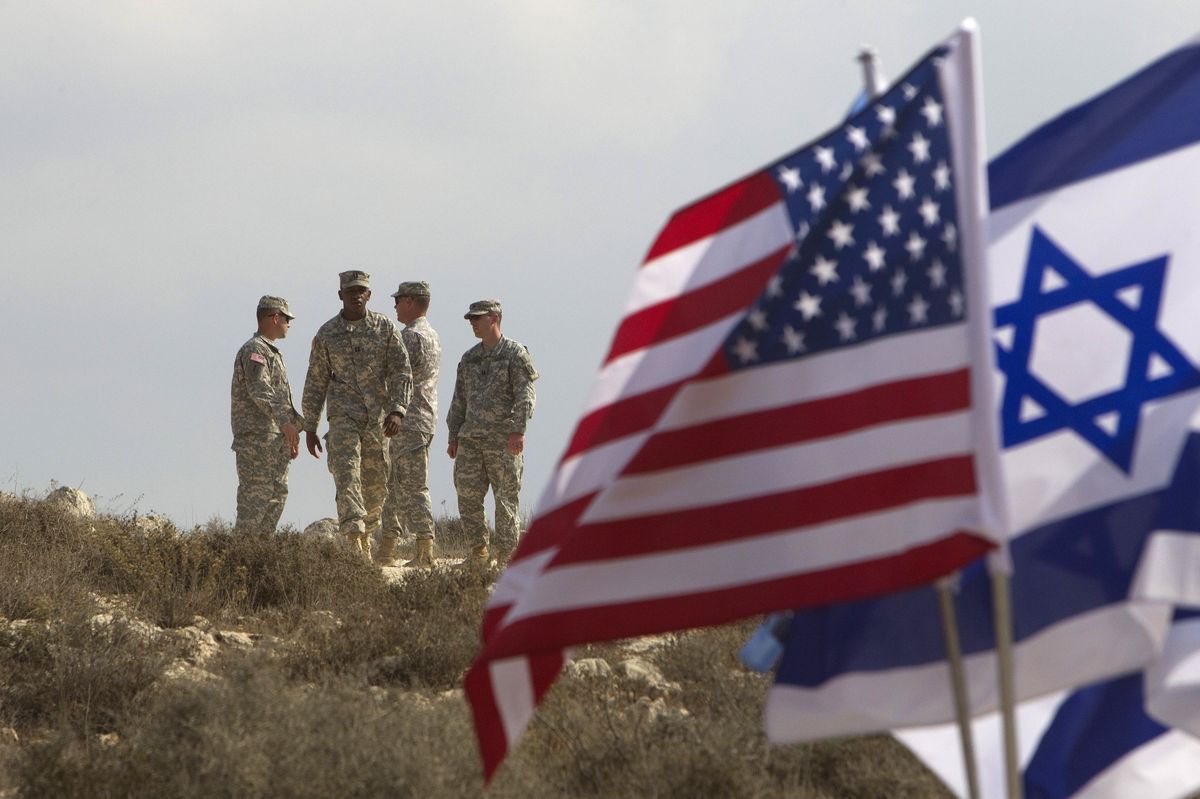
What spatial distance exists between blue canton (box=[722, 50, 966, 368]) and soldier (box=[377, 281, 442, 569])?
10.4 meters

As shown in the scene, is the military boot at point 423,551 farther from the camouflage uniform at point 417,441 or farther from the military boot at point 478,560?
the military boot at point 478,560

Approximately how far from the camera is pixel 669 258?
15.3 ft

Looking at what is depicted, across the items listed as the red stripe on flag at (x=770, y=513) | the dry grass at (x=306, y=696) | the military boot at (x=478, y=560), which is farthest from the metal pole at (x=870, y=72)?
the military boot at (x=478, y=560)

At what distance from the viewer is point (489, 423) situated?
553 inches

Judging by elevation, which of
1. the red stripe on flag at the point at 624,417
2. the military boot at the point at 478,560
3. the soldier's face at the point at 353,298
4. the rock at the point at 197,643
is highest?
the soldier's face at the point at 353,298

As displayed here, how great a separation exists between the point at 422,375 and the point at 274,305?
4.95 ft

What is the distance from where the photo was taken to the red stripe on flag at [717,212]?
4496 mm

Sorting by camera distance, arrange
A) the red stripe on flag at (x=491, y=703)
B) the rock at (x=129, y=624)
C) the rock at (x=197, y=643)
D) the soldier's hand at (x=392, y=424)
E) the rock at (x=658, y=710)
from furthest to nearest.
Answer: the soldier's hand at (x=392, y=424)
the rock at (x=197, y=643)
the rock at (x=129, y=624)
the rock at (x=658, y=710)
the red stripe on flag at (x=491, y=703)

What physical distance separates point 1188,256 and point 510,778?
13.6ft

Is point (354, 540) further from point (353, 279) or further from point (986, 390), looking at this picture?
point (986, 390)

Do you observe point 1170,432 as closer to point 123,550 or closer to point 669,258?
point 669,258

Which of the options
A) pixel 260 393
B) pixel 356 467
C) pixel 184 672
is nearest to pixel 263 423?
pixel 260 393

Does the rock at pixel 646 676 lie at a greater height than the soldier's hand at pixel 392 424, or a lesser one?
lesser

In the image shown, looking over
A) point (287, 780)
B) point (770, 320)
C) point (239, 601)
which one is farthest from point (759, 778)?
point (239, 601)
